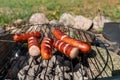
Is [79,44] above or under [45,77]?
above

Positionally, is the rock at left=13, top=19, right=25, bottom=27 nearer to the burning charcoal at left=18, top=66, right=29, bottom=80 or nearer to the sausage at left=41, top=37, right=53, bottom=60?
the burning charcoal at left=18, top=66, right=29, bottom=80

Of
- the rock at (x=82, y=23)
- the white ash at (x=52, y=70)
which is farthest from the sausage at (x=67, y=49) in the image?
the rock at (x=82, y=23)

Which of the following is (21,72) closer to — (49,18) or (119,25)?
(119,25)

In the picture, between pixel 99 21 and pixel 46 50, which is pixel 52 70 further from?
pixel 99 21

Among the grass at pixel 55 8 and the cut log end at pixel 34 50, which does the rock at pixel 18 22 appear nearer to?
the grass at pixel 55 8

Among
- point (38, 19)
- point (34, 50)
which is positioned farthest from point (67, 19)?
point (34, 50)

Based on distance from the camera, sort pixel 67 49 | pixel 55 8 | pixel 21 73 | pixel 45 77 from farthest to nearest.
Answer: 1. pixel 55 8
2. pixel 21 73
3. pixel 45 77
4. pixel 67 49
